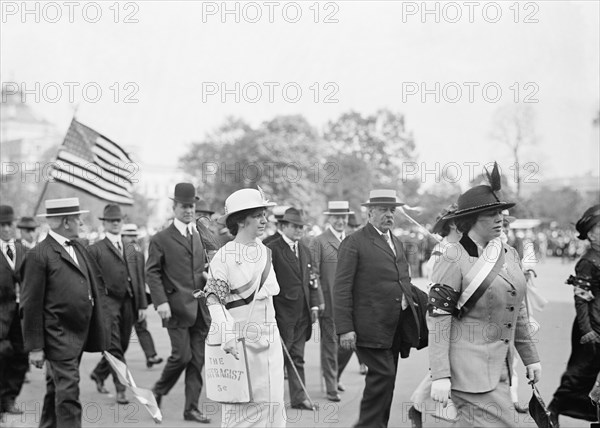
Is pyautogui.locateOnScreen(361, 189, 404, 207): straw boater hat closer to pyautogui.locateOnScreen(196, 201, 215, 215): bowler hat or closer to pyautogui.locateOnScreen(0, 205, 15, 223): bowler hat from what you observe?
pyautogui.locateOnScreen(196, 201, 215, 215): bowler hat

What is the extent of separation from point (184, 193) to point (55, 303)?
2.10 m

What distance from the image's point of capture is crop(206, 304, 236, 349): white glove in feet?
17.9

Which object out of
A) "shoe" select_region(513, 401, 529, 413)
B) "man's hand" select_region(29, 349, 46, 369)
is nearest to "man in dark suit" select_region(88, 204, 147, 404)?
"man's hand" select_region(29, 349, 46, 369)

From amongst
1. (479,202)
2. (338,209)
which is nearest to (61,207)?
(479,202)

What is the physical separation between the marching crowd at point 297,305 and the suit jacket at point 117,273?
2cm

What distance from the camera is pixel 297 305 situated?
921 cm

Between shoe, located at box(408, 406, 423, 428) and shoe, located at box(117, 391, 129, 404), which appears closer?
shoe, located at box(408, 406, 423, 428)

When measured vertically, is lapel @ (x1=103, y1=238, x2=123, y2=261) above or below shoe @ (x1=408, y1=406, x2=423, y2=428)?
above

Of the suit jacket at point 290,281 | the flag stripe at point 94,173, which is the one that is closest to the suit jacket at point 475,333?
the suit jacket at point 290,281

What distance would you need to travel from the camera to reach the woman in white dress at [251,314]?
221 inches

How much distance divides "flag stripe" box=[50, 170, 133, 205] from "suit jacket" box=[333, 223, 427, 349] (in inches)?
272

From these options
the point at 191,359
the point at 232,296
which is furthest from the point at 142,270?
the point at 232,296

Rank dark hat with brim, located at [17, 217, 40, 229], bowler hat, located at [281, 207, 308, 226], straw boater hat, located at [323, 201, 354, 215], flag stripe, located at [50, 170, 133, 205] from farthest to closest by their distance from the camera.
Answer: flag stripe, located at [50, 170, 133, 205] < dark hat with brim, located at [17, 217, 40, 229] < straw boater hat, located at [323, 201, 354, 215] < bowler hat, located at [281, 207, 308, 226]

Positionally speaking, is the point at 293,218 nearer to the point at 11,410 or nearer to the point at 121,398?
the point at 121,398
